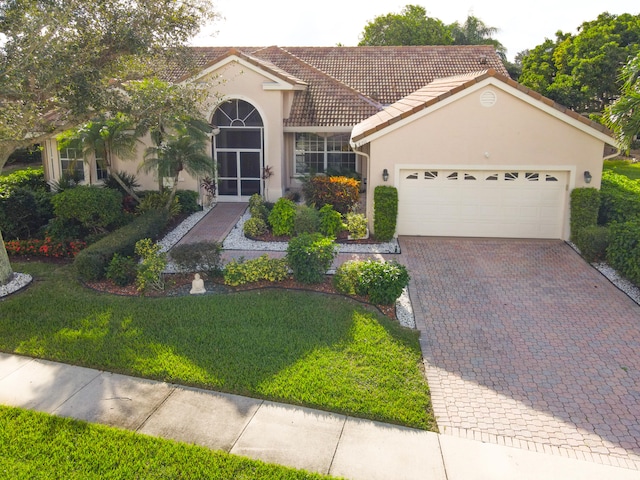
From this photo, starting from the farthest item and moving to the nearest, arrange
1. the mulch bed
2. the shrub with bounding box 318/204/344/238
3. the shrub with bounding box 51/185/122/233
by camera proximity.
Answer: the shrub with bounding box 318/204/344/238, the shrub with bounding box 51/185/122/233, the mulch bed

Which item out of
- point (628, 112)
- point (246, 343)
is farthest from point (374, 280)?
point (628, 112)

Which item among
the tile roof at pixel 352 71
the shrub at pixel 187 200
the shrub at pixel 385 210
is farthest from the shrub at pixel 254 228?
the tile roof at pixel 352 71

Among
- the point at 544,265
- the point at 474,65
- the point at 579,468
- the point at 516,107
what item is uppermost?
the point at 474,65

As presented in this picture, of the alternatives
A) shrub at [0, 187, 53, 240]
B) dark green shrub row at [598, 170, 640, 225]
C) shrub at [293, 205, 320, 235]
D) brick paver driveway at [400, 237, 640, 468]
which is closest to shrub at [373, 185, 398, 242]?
brick paver driveway at [400, 237, 640, 468]

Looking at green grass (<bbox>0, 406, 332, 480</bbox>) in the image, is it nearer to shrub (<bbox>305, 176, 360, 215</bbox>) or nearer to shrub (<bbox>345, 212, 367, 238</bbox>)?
shrub (<bbox>345, 212, 367, 238</bbox>)

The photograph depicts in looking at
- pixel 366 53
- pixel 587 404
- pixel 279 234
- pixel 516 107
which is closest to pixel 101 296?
pixel 279 234

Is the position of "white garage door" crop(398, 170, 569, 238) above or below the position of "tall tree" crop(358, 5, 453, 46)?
below

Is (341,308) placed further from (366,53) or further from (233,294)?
(366,53)
